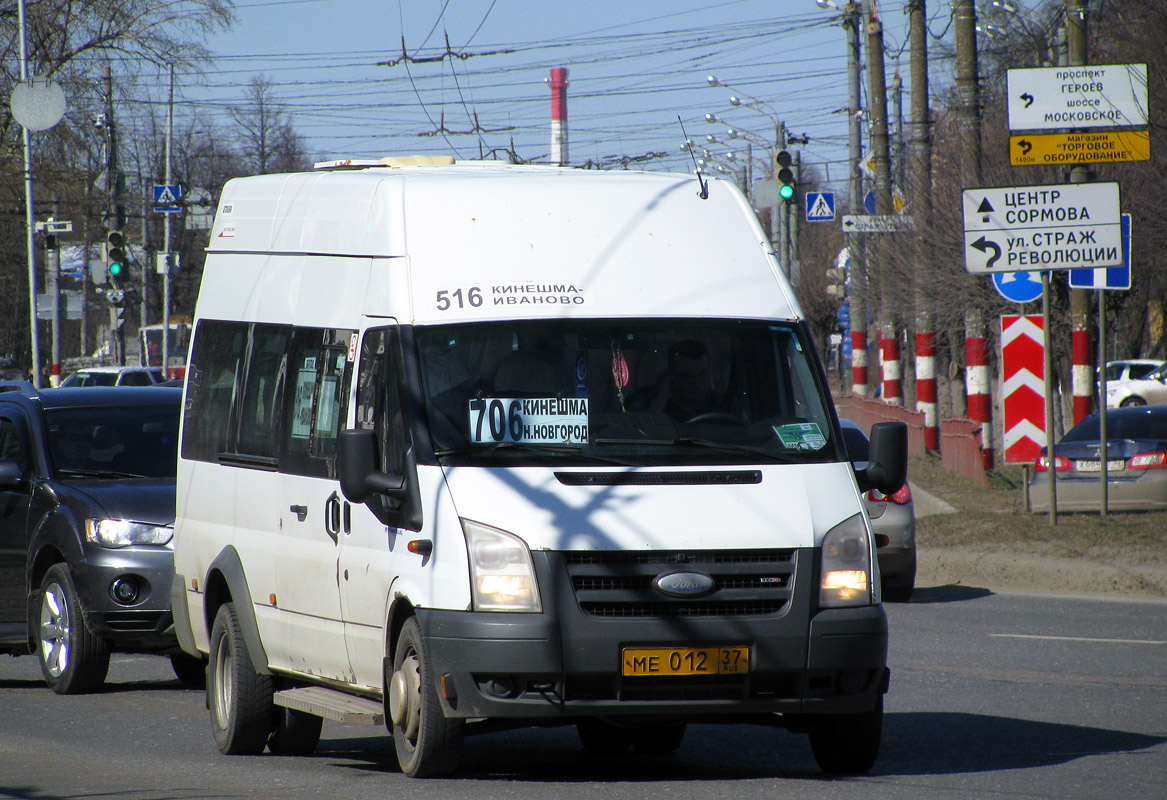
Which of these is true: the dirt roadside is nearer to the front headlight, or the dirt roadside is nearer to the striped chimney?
the front headlight

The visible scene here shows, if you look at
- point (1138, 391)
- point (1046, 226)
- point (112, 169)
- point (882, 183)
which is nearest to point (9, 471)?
point (1046, 226)

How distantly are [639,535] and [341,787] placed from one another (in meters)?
1.58

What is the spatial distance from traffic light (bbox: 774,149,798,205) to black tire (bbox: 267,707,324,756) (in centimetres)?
1774

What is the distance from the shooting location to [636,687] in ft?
21.4

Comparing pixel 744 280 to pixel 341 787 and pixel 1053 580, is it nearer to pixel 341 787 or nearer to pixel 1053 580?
pixel 341 787

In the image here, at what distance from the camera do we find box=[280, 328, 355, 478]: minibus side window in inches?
296

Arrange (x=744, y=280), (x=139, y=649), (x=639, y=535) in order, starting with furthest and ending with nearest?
(x=139, y=649)
(x=744, y=280)
(x=639, y=535)

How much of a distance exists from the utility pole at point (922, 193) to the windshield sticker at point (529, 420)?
2343 centimetres

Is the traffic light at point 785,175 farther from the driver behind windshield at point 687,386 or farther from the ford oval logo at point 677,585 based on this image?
the ford oval logo at point 677,585

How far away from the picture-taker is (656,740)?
26.2 feet

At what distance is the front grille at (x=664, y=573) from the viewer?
6.46 m

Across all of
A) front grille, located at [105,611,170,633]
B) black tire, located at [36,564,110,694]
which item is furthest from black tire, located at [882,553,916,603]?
black tire, located at [36,564,110,694]

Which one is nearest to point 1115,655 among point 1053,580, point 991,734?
point 991,734

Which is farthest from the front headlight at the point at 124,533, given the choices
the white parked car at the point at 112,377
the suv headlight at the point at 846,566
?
the white parked car at the point at 112,377
